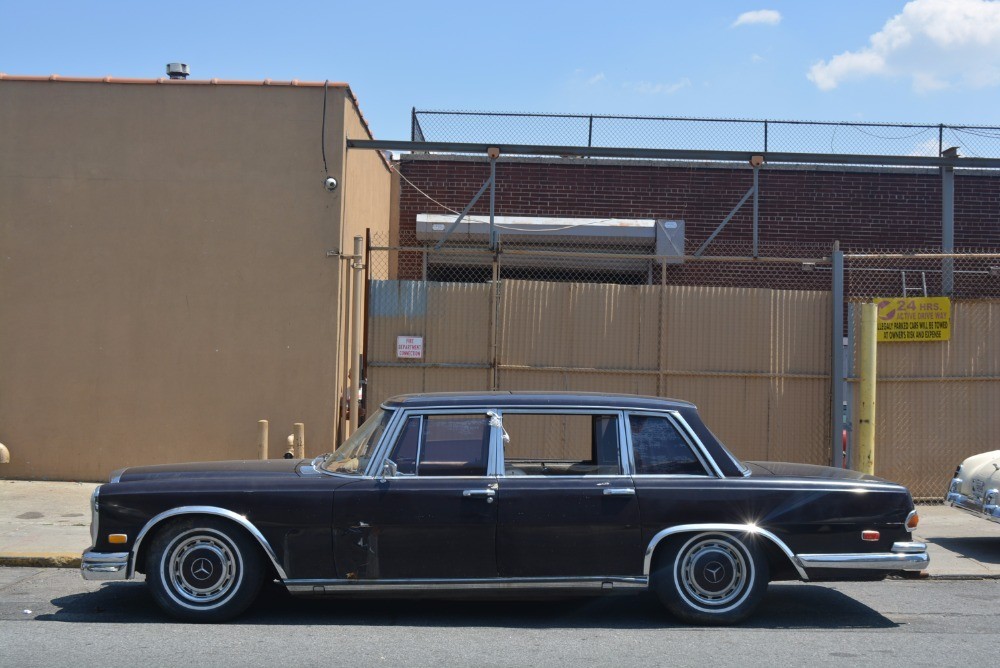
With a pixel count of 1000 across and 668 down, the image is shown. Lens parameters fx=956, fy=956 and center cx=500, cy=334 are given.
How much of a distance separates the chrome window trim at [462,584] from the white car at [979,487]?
3.67 metres

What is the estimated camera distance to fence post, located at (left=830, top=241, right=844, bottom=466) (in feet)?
33.9

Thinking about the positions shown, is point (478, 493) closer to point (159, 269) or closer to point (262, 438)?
point (262, 438)

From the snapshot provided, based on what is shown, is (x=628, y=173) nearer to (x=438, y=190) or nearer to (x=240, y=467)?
(x=438, y=190)

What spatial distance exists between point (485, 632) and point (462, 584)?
33 centimetres

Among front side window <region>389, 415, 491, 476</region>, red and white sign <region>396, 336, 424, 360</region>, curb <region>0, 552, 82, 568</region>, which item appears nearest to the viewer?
front side window <region>389, 415, 491, 476</region>

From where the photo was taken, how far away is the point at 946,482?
411 inches

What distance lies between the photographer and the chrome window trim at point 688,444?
19.8 ft

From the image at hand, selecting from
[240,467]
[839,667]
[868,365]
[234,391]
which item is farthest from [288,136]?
[839,667]

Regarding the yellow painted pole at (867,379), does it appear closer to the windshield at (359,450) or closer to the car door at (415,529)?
the car door at (415,529)

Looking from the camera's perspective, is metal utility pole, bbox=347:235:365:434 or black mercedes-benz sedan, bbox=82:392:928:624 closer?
black mercedes-benz sedan, bbox=82:392:928:624

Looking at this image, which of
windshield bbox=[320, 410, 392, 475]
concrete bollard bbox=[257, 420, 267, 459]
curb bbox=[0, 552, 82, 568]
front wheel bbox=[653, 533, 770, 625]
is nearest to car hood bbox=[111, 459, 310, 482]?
windshield bbox=[320, 410, 392, 475]

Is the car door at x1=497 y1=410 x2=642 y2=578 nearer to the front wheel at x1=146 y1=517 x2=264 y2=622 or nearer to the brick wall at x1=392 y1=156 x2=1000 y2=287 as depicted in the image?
the front wheel at x1=146 y1=517 x2=264 y2=622

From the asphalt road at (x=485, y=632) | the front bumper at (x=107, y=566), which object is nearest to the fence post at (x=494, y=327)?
the asphalt road at (x=485, y=632)

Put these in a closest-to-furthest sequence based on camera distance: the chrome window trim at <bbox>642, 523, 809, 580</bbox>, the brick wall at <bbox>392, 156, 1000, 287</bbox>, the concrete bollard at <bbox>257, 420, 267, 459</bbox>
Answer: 1. the chrome window trim at <bbox>642, 523, 809, 580</bbox>
2. the concrete bollard at <bbox>257, 420, 267, 459</bbox>
3. the brick wall at <bbox>392, 156, 1000, 287</bbox>
